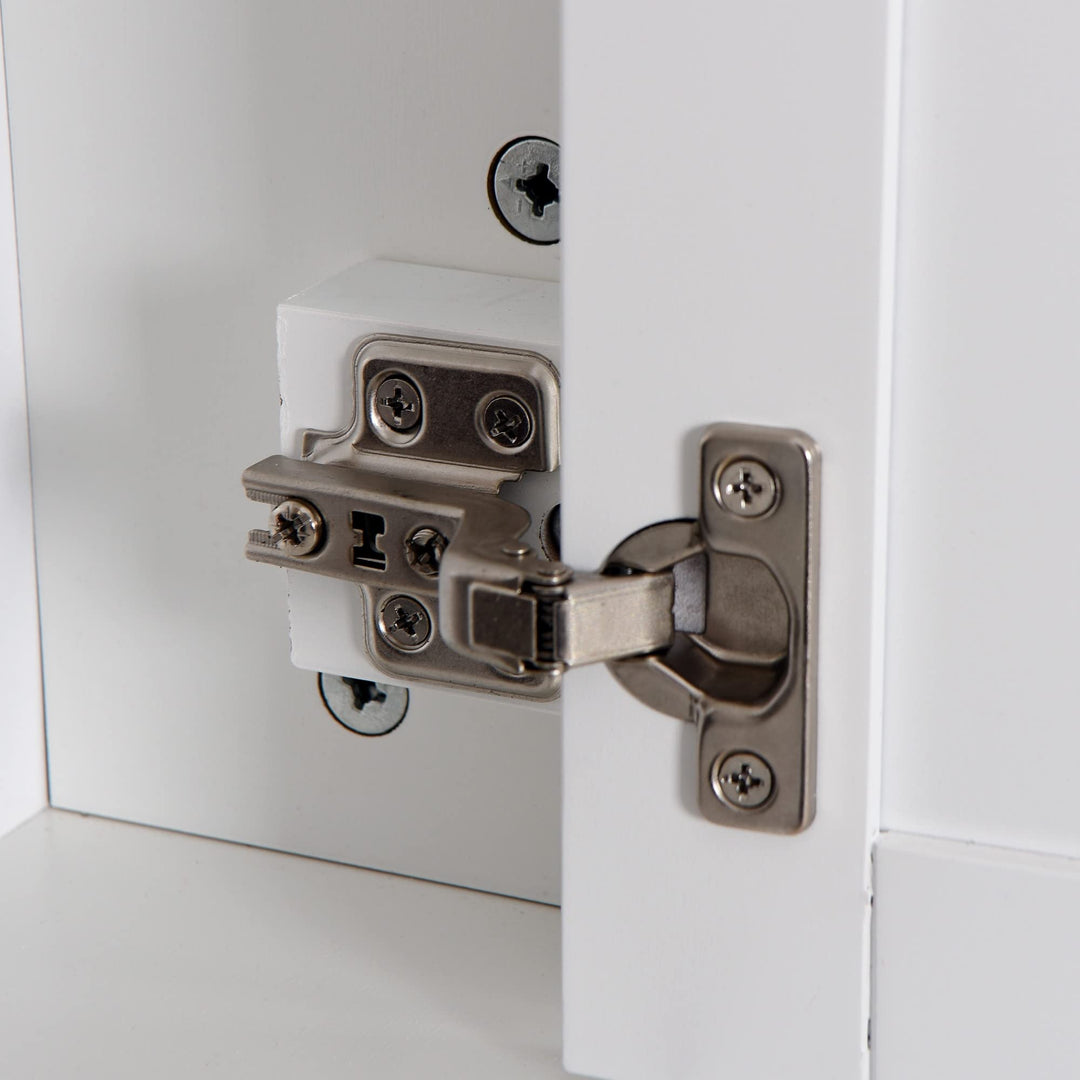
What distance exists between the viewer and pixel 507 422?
2.14ft

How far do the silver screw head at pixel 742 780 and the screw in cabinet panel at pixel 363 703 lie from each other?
0.30m

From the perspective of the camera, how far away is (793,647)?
509 millimetres

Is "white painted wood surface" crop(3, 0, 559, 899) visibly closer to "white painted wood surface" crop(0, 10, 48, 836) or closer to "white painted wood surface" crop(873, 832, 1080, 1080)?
"white painted wood surface" crop(0, 10, 48, 836)

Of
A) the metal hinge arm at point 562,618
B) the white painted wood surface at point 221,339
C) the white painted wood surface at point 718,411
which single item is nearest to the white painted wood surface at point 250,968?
the white painted wood surface at point 221,339

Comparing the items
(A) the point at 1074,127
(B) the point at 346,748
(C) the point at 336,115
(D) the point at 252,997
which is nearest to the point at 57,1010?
(D) the point at 252,997

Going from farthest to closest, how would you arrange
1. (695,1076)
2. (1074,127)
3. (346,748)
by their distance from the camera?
(346,748) < (695,1076) < (1074,127)

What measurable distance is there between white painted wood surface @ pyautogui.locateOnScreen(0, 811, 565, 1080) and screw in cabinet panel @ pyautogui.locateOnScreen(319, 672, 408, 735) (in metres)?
0.08

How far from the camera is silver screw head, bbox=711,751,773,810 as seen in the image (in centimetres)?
53

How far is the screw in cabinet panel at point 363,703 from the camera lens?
2.66ft

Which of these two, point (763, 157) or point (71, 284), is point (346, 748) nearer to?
point (71, 284)

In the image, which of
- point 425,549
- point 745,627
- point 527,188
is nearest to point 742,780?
point 745,627

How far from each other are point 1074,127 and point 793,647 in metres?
0.17

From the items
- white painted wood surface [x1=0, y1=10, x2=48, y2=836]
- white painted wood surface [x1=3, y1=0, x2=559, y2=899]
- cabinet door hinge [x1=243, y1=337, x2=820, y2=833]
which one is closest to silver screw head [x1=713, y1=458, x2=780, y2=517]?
cabinet door hinge [x1=243, y1=337, x2=820, y2=833]

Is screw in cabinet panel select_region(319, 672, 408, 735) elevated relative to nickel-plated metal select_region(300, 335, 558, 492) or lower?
lower
